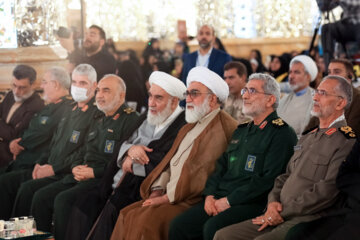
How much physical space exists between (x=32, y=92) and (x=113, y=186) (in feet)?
6.97

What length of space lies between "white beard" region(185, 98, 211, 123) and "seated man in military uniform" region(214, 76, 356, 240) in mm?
960

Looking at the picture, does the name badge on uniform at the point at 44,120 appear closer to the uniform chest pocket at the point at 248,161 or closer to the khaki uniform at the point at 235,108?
the khaki uniform at the point at 235,108

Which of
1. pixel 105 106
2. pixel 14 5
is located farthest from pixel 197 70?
pixel 14 5

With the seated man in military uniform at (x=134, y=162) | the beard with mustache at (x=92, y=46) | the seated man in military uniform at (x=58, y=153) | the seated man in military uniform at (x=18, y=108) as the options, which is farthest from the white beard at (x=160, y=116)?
the beard with mustache at (x=92, y=46)

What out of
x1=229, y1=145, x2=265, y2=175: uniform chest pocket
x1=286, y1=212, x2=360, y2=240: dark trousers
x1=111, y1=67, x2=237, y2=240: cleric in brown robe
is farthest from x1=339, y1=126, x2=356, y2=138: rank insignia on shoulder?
x1=111, y1=67, x2=237, y2=240: cleric in brown robe

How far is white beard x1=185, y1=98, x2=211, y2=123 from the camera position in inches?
204

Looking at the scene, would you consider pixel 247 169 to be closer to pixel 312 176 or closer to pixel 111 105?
pixel 312 176

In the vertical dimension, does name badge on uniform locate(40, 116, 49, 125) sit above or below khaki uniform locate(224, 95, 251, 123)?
below

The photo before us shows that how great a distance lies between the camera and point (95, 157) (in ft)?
19.7

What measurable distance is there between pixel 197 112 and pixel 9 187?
7.88 feet

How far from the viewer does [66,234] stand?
5.71 meters

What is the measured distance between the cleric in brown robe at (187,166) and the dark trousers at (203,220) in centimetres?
15

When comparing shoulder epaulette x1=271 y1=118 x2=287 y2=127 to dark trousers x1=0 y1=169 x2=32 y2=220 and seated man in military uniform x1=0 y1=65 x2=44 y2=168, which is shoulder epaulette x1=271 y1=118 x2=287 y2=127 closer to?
dark trousers x1=0 y1=169 x2=32 y2=220

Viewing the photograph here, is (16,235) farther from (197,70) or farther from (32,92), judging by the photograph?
(32,92)
